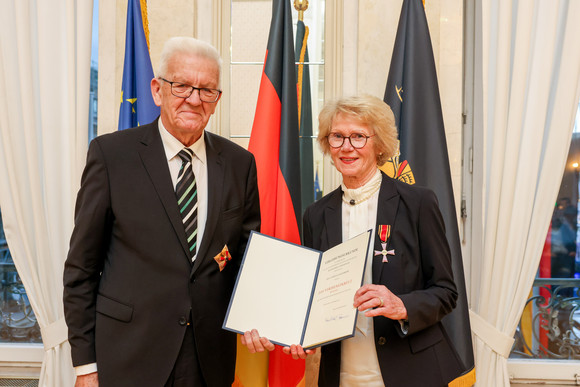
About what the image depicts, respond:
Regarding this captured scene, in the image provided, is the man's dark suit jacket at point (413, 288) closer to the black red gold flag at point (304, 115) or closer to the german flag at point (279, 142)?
the german flag at point (279, 142)

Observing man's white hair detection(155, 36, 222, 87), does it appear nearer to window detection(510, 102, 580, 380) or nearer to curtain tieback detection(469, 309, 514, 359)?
curtain tieback detection(469, 309, 514, 359)

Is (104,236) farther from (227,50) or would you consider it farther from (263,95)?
(227,50)

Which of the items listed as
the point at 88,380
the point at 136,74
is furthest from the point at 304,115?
the point at 88,380

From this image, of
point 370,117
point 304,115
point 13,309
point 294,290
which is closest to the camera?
point 294,290

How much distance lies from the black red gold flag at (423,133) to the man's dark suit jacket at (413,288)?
32.5 inches

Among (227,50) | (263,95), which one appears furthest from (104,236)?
(227,50)

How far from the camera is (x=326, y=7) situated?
3166mm

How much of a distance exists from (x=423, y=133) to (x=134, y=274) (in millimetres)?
1772

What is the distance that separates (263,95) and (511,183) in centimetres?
153

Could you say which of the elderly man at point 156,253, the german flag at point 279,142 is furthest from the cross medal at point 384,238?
the german flag at point 279,142

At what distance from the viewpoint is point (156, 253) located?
178cm

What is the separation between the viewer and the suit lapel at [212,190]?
1.81m

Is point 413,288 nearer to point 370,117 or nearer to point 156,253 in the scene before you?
point 370,117

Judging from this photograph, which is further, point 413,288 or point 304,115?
point 304,115
